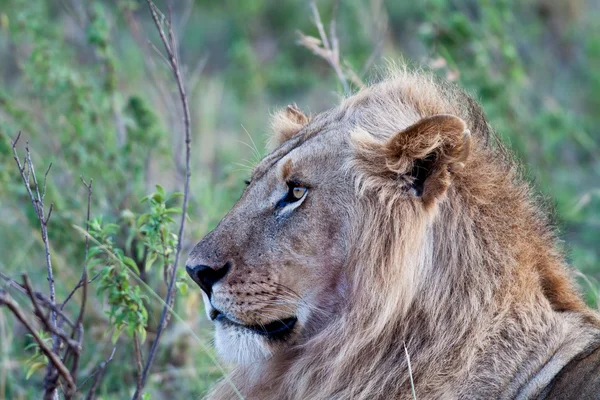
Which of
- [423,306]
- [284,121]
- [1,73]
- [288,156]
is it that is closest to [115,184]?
[284,121]

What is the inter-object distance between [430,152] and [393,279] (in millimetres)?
454

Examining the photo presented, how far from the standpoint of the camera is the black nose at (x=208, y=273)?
2.98 m

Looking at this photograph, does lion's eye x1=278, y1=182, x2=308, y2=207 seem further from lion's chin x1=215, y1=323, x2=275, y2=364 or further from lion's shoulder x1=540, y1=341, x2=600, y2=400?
lion's shoulder x1=540, y1=341, x2=600, y2=400

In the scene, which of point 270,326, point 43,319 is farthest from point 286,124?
point 43,319

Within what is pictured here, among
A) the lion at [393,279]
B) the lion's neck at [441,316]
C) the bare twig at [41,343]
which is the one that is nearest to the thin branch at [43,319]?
the bare twig at [41,343]

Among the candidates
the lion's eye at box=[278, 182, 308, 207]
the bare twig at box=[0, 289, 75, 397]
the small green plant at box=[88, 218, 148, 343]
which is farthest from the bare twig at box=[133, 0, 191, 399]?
the bare twig at box=[0, 289, 75, 397]

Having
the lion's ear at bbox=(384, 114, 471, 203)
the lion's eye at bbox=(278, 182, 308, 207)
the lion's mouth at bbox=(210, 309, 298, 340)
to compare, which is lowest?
the lion's mouth at bbox=(210, 309, 298, 340)

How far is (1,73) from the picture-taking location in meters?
10.7

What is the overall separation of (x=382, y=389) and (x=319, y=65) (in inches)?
340

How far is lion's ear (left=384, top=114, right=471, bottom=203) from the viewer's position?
282cm

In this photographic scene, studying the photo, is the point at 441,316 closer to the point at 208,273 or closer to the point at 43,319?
the point at 208,273

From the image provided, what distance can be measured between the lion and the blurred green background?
33 centimetres

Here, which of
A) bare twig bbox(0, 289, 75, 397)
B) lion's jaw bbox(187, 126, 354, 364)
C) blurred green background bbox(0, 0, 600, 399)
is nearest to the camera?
bare twig bbox(0, 289, 75, 397)

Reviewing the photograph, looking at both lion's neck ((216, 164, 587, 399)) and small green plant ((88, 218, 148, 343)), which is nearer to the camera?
lion's neck ((216, 164, 587, 399))
